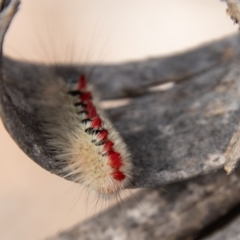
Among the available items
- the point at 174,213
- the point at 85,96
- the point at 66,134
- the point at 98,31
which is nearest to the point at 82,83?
the point at 85,96

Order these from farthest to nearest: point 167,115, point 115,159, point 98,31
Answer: point 98,31 < point 167,115 < point 115,159

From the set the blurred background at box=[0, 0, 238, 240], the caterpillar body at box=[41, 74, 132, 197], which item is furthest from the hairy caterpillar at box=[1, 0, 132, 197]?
the blurred background at box=[0, 0, 238, 240]

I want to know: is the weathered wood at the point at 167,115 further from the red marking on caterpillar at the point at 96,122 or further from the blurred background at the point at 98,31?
the blurred background at the point at 98,31

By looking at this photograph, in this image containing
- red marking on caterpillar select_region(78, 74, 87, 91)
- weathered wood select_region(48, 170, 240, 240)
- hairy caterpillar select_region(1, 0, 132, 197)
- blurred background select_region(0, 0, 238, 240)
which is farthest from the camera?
blurred background select_region(0, 0, 238, 240)

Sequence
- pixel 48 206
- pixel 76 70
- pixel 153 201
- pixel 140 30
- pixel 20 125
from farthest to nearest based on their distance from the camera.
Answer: pixel 140 30 → pixel 48 206 → pixel 76 70 → pixel 153 201 → pixel 20 125

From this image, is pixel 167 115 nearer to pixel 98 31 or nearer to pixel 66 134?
pixel 66 134

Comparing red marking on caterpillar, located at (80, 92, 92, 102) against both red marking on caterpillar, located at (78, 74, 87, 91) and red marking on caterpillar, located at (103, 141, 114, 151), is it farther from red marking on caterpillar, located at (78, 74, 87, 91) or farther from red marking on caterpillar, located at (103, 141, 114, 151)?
red marking on caterpillar, located at (103, 141, 114, 151)

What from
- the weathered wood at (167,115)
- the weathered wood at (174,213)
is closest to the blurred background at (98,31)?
the weathered wood at (167,115)

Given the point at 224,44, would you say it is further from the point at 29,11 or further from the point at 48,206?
the point at 29,11

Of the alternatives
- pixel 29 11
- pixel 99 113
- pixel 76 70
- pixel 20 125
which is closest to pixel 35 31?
pixel 29 11
